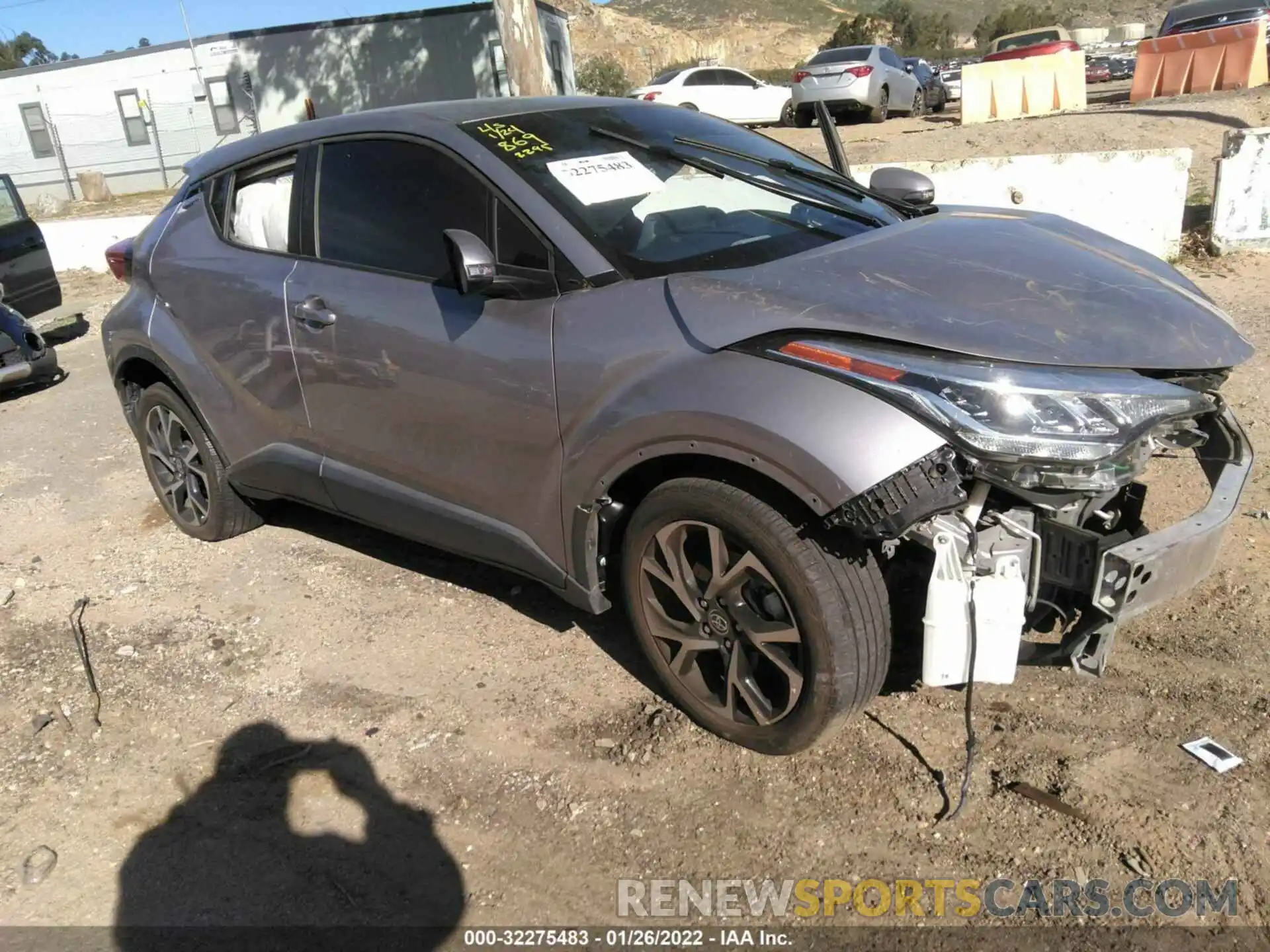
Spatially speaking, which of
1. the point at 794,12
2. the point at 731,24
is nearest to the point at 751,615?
the point at 731,24

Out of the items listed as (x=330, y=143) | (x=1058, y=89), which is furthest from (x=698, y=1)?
(x=330, y=143)

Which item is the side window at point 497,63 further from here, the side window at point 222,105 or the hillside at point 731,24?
the hillside at point 731,24

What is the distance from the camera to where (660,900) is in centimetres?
253

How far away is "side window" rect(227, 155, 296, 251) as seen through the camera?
3.89 metres

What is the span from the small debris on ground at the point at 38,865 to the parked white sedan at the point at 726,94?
1916 centimetres

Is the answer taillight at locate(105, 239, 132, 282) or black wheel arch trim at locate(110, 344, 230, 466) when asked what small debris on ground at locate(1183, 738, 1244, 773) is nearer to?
black wheel arch trim at locate(110, 344, 230, 466)

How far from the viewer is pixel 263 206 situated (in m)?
4.03

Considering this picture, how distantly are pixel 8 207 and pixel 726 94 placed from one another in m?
14.1

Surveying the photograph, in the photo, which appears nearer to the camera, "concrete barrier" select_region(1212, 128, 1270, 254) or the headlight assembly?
the headlight assembly

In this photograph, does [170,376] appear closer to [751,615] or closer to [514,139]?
[514,139]

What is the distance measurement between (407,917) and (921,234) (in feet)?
8.02

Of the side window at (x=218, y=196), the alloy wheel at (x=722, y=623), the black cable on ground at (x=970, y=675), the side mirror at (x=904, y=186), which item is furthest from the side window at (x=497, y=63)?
the black cable on ground at (x=970, y=675)

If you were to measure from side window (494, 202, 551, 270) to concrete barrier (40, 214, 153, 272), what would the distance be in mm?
12735

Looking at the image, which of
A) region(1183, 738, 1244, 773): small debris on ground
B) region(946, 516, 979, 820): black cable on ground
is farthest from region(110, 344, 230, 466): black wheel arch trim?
region(1183, 738, 1244, 773): small debris on ground
